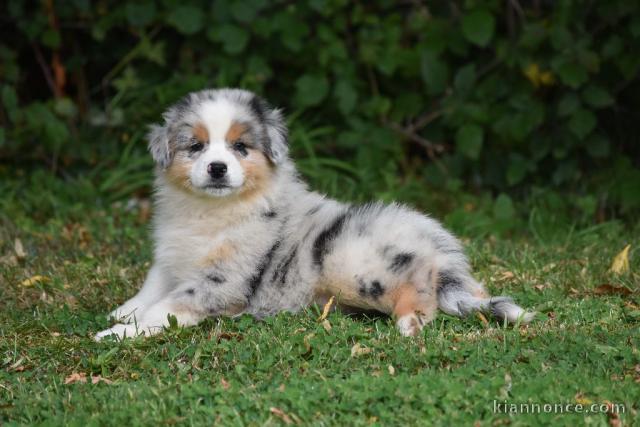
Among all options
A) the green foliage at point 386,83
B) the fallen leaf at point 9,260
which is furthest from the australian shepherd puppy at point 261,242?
the green foliage at point 386,83

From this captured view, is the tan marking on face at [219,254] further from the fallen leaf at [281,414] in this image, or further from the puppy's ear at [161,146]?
the fallen leaf at [281,414]

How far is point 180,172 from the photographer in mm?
5125

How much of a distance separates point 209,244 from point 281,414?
1587 millimetres

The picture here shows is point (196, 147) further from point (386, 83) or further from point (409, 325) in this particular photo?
point (386, 83)

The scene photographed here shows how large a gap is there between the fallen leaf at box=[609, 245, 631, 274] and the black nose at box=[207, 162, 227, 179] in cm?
235

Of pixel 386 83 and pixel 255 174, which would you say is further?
pixel 386 83

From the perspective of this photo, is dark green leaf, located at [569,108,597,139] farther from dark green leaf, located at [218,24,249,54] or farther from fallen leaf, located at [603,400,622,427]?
fallen leaf, located at [603,400,622,427]

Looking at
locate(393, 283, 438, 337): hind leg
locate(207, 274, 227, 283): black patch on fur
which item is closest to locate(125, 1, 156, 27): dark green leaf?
locate(207, 274, 227, 283): black patch on fur

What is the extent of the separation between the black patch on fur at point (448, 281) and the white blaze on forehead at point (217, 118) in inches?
51.3

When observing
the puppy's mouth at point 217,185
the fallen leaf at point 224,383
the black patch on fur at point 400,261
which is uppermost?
the puppy's mouth at point 217,185

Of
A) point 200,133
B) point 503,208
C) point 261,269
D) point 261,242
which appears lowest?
point 503,208

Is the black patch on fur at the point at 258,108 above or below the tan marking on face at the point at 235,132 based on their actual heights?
above

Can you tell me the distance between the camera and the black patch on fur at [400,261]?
4.68 m

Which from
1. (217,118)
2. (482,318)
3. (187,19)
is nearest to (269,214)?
(217,118)
